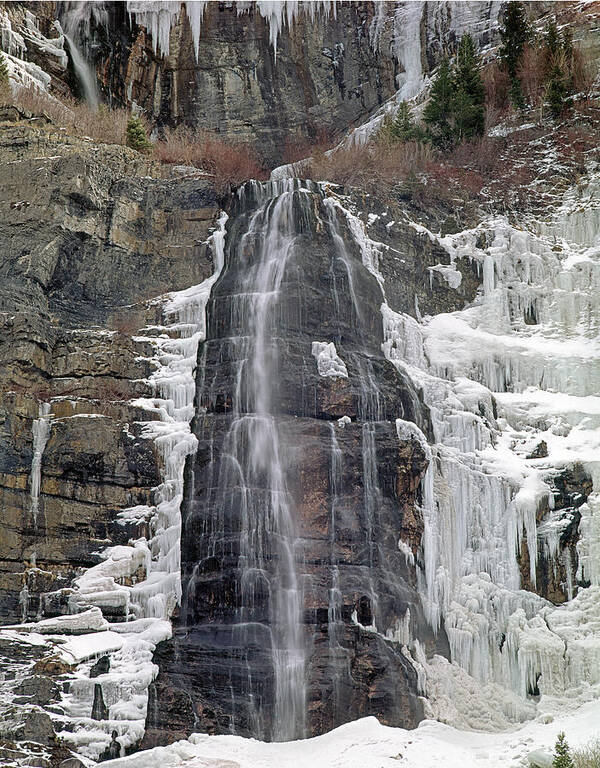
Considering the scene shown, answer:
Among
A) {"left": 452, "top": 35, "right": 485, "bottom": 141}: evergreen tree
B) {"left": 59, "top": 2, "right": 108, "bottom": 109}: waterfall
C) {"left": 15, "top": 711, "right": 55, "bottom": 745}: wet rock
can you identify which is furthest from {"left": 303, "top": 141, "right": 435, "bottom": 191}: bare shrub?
{"left": 15, "top": 711, "right": 55, "bottom": 745}: wet rock

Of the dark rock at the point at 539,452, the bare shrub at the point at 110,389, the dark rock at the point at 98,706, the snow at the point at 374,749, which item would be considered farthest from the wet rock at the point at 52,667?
the dark rock at the point at 539,452

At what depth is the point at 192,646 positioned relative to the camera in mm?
17484

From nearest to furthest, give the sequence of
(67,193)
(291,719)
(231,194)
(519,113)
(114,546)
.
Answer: (291,719) → (114,546) → (67,193) → (231,194) → (519,113)

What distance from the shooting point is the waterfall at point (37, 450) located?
18406 mm

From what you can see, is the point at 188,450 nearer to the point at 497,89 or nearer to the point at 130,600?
the point at 130,600

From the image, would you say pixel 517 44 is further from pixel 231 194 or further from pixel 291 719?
pixel 291 719

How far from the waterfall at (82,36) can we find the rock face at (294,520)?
11.9m

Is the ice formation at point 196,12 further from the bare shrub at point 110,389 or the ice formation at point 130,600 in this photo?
the bare shrub at point 110,389

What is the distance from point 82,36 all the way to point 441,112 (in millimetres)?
11253

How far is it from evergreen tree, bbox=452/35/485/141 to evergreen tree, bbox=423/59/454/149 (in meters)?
0.21

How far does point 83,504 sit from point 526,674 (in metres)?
8.61

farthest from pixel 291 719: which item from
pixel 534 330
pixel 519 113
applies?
pixel 519 113

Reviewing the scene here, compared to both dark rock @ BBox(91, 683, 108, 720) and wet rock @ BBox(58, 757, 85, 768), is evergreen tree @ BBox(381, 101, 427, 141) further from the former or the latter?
wet rock @ BBox(58, 757, 85, 768)

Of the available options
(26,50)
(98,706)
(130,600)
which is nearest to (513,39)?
(26,50)
